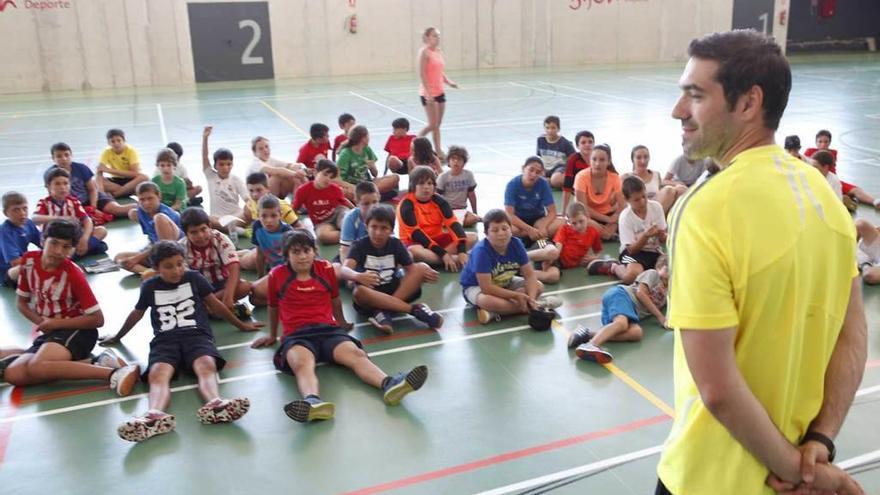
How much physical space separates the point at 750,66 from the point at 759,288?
18.2 inches

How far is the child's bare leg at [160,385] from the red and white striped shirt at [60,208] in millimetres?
3575

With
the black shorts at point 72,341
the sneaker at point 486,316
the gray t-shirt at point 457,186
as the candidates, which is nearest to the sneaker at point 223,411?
the black shorts at point 72,341

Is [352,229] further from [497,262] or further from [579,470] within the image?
[579,470]

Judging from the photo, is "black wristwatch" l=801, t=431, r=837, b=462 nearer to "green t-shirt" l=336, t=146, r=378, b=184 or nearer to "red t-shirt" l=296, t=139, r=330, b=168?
"green t-shirt" l=336, t=146, r=378, b=184

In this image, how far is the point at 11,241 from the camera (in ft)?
23.1

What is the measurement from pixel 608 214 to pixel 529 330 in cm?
293

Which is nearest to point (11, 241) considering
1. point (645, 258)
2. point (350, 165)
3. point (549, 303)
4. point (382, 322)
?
point (382, 322)

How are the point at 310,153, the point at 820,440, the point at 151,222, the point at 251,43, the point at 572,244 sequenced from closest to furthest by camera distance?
the point at 820,440 → the point at 572,244 → the point at 151,222 → the point at 310,153 → the point at 251,43

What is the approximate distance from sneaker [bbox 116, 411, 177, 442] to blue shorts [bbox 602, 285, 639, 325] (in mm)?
3221

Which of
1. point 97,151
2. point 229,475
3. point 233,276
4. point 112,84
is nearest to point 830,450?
point 229,475

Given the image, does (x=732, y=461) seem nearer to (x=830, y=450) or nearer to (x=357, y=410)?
(x=830, y=450)

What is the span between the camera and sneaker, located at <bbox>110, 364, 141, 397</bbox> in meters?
4.92

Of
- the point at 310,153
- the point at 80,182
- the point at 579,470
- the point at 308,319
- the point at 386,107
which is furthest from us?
the point at 386,107

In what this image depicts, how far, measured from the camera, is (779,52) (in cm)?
156
